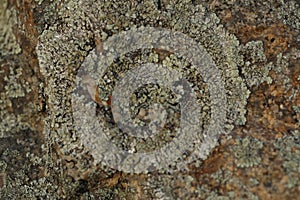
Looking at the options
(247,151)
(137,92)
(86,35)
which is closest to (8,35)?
(86,35)

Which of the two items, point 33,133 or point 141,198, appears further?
point 33,133

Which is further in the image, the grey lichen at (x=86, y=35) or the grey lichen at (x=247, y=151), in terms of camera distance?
the grey lichen at (x=86, y=35)

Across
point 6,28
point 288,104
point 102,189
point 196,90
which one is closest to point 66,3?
point 6,28

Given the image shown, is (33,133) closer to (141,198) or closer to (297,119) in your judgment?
(141,198)

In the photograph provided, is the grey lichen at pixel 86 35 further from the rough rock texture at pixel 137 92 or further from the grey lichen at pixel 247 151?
the grey lichen at pixel 247 151

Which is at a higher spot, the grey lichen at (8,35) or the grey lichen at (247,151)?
the grey lichen at (8,35)

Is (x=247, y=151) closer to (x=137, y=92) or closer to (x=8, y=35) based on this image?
(x=137, y=92)

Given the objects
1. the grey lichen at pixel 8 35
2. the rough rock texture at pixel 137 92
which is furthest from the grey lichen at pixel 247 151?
the grey lichen at pixel 8 35
